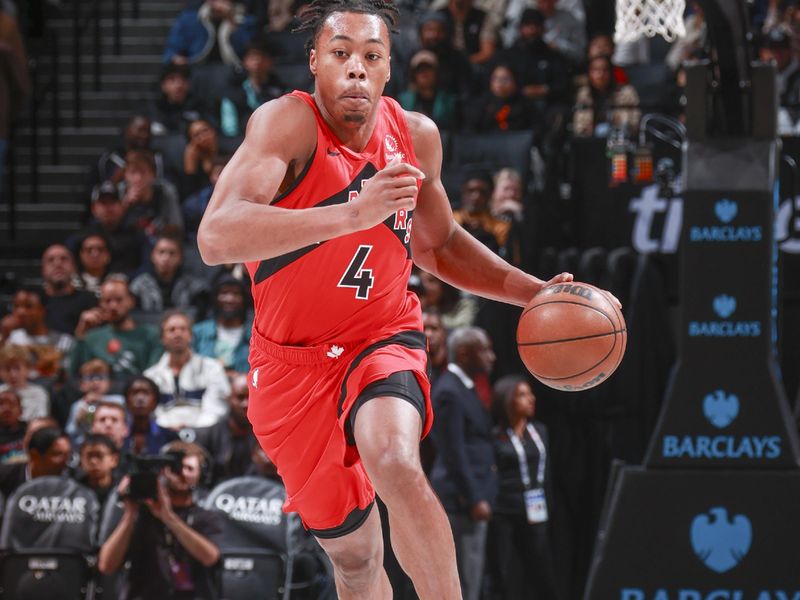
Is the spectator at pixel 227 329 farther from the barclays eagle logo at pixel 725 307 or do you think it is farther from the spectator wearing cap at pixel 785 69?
the spectator wearing cap at pixel 785 69

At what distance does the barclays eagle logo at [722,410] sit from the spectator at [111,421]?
385cm

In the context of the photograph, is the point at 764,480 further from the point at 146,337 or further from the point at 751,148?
the point at 146,337

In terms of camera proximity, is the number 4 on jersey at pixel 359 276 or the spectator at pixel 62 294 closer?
the number 4 on jersey at pixel 359 276

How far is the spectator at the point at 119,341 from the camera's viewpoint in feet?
32.4

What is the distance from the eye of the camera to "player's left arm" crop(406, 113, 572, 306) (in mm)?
4863

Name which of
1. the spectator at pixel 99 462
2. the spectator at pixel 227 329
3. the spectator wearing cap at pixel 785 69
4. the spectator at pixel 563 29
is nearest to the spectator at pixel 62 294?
the spectator at pixel 227 329

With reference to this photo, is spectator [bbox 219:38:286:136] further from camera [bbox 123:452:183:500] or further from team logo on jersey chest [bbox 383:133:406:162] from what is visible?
team logo on jersey chest [bbox 383:133:406:162]


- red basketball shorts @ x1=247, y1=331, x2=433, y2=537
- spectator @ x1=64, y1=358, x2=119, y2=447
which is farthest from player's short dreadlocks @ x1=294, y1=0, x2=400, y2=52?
spectator @ x1=64, y1=358, x2=119, y2=447

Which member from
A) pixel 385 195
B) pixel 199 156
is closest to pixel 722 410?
pixel 385 195

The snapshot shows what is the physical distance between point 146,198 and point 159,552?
3.99 meters

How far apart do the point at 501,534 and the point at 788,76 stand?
463cm

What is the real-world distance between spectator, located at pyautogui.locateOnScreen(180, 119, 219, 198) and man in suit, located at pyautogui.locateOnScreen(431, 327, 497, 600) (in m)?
3.70

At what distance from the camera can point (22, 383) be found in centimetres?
957

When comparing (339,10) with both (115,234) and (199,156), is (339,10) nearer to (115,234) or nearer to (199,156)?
(115,234)
